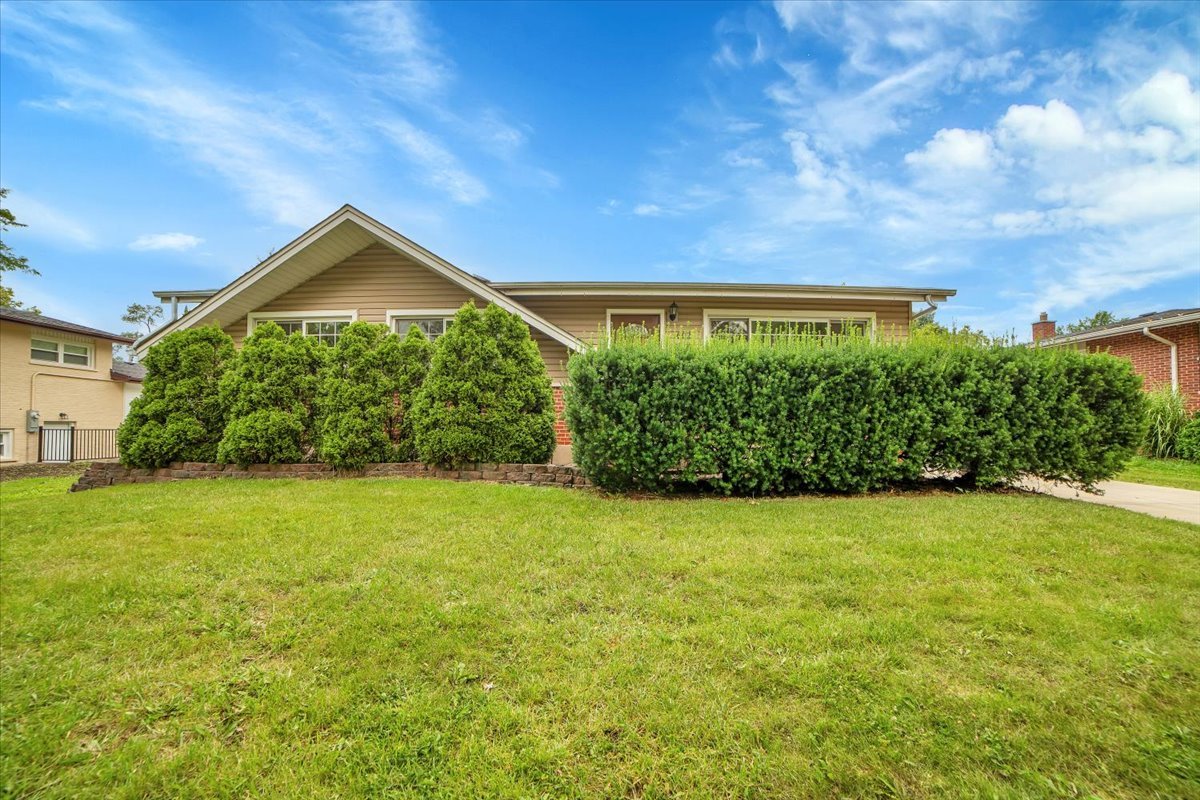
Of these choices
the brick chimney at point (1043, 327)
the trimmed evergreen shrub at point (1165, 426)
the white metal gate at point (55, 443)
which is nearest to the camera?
the trimmed evergreen shrub at point (1165, 426)

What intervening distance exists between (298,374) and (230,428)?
115cm

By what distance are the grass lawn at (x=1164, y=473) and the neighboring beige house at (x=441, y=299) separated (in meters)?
4.67

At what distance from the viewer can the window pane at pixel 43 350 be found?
1411cm

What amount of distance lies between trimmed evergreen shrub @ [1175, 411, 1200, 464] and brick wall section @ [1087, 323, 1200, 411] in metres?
2.06

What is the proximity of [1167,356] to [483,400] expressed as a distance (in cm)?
1809

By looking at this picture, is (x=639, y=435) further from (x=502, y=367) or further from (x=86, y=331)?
(x=86, y=331)

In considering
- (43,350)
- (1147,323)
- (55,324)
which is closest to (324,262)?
(55,324)

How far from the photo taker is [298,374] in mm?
7180

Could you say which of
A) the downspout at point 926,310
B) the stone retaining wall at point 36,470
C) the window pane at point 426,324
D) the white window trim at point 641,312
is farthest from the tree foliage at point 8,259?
the downspout at point 926,310

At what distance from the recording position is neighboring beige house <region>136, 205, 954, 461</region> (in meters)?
9.42

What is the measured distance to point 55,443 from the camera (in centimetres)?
1464

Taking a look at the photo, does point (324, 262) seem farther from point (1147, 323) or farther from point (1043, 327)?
point (1043, 327)

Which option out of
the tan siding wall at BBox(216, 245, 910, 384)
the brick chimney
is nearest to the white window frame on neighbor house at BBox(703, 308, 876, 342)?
the tan siding wall at BBox(216, 245, 910, 384)

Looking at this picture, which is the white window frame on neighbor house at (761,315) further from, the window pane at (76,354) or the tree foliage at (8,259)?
the tree foliage at (8,259)
